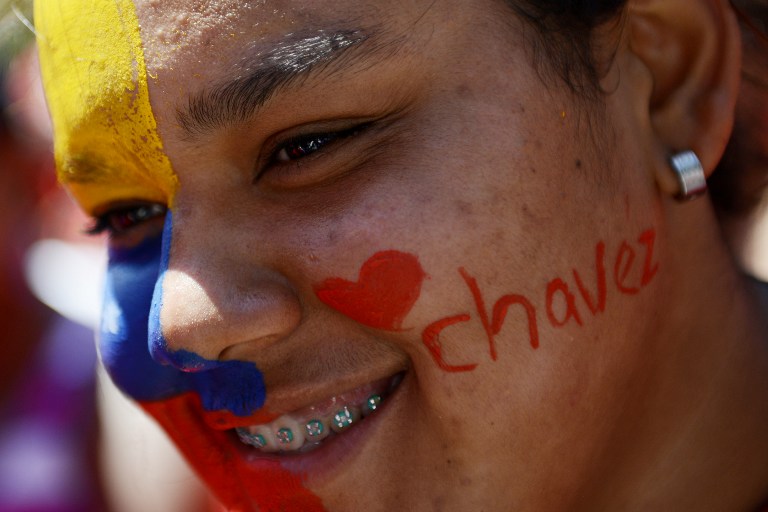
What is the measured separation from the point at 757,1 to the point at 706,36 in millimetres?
325

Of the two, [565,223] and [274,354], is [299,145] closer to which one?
[274,354]

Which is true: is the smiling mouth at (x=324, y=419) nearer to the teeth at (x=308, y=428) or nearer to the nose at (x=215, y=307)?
the teeth at (x=308, y=428)

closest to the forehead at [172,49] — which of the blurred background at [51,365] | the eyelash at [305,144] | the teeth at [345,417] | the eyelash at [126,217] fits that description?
the eyelash at [305,144]

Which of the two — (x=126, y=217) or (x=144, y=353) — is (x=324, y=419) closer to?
(x=144, y=353)

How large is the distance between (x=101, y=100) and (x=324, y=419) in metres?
0.63

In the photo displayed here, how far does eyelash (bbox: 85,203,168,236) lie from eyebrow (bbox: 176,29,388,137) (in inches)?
18.0

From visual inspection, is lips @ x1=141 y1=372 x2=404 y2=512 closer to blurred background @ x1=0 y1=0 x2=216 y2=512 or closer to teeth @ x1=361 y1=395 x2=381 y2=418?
teeth @ x1=361 y1=395 x2=381 y2=418

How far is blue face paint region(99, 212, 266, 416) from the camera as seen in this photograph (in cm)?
140

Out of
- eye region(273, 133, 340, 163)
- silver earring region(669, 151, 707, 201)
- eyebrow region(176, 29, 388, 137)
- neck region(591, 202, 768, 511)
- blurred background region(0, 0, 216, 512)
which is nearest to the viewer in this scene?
eyebrow region(176, 29, 388, 137)

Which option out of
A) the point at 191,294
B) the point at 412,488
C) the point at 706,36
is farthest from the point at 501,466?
the point at 706,36

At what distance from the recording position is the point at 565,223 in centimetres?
134

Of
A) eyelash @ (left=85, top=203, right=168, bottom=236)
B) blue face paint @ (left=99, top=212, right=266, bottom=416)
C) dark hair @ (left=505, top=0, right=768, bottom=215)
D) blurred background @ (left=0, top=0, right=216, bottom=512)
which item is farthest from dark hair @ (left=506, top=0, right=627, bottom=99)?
blurred background @ (left=0, top=0, right=216, bottom=512)

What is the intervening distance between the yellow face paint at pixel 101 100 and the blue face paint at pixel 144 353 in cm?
12

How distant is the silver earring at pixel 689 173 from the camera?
146 centimetres
